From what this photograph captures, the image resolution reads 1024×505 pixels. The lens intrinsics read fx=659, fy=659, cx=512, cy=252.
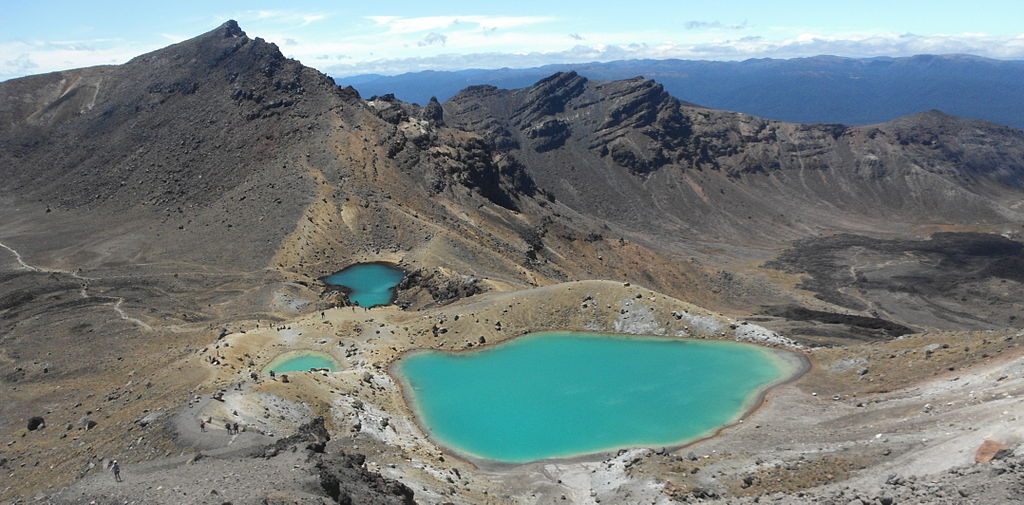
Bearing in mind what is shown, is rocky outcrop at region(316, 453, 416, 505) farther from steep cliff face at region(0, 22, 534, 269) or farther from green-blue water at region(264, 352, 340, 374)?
steep cliff face at region(0, 22, 534, 269)

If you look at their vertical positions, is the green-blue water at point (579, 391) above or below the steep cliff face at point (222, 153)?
below

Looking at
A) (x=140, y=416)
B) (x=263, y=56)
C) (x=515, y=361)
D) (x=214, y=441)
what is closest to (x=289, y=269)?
(x=515, y=361)

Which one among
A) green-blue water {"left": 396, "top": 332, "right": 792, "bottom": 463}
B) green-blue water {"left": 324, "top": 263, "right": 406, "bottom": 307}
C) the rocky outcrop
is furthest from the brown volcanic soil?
green-blue water {"left": 324, "top": 263, "right": 406, "bottom": 307}

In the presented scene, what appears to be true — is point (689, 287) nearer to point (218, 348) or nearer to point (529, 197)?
point (529, 197)

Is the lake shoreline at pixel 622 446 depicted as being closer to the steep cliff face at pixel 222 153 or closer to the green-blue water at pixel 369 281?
the green-blue water at pixel 369 281

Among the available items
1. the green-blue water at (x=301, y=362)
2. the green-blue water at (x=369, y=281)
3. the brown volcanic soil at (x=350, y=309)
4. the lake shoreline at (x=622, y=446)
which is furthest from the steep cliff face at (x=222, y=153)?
the lake shoreline at (x=622, y=446)

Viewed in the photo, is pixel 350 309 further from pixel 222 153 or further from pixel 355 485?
pixel 222 153
